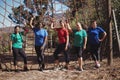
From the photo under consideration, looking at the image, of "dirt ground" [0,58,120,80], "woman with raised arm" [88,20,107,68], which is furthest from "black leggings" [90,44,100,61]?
"dirt ground" [0,58,120,80]

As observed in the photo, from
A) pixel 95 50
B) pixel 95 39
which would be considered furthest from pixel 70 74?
pixel 95 39

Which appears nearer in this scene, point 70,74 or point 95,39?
point 70,74

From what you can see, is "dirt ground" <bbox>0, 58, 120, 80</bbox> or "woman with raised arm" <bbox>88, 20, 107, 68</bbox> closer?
"dirt ground" <bbox>0, 58, 120, 80</bbox>

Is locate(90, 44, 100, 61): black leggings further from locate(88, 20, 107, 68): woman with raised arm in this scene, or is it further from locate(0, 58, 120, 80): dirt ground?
locate(0, 58, 120, 80): dirt ground

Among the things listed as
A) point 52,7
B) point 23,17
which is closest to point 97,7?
point 52,7

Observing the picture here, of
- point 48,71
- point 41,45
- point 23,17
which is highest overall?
point 23,17

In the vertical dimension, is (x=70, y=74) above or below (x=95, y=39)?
below

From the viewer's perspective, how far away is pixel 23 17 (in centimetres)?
1226

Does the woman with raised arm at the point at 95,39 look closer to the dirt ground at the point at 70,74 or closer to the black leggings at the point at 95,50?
the black leggings at the point at 95,50

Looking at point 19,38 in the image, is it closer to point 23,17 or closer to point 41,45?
point 41,45

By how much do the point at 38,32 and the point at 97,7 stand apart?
4039mm

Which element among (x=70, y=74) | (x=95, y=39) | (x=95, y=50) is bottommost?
(x=70, y=74)

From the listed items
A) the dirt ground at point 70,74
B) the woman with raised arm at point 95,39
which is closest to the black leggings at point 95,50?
the woman with raised arm at point 95,39

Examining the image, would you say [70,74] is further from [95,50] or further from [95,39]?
[95,39]
